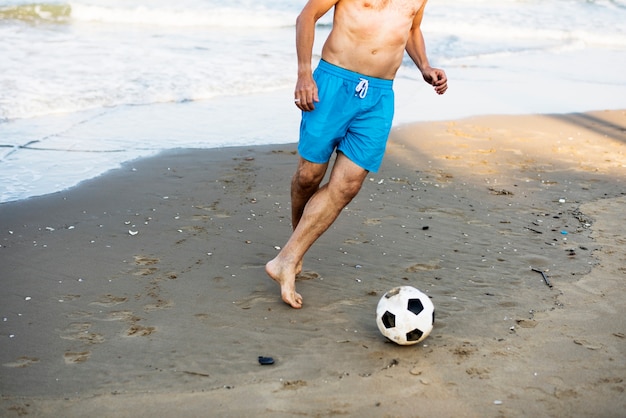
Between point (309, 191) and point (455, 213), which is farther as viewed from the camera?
point (455, 213)

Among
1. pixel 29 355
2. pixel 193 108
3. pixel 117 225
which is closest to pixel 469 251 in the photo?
pixel 117 225

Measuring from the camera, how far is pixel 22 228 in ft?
18.3

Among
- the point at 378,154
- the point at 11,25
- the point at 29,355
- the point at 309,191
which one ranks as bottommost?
the point at 11,25

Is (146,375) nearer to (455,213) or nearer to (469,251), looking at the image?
(469,251)

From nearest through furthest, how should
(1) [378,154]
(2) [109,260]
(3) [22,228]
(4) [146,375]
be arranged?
1. (4) [146,375]
2. (1) [378,154]
3. (2) [109,260]
4. (3) [22,228]

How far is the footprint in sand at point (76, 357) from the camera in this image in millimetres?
3795

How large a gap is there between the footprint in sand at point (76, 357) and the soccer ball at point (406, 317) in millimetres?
1437

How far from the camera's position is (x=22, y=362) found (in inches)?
149

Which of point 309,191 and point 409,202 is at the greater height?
point 309,191

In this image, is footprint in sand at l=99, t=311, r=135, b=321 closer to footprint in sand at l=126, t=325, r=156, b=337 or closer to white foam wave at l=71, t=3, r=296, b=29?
footprint in sand at l=126, t=325, r=156, b=337

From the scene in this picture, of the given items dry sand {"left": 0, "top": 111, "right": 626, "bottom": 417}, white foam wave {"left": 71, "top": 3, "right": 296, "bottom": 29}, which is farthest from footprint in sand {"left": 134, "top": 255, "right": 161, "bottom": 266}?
white foam wave {"left": 71, "top": 3, "right": 296, "bottom": 29}

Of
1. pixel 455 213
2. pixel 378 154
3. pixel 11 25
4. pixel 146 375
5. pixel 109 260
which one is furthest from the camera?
pixel 11 25

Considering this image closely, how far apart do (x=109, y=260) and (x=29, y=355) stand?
1.27 metres

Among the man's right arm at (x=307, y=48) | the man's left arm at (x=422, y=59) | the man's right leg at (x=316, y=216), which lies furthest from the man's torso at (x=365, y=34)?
the man's right leg at (x=316, y=216)
